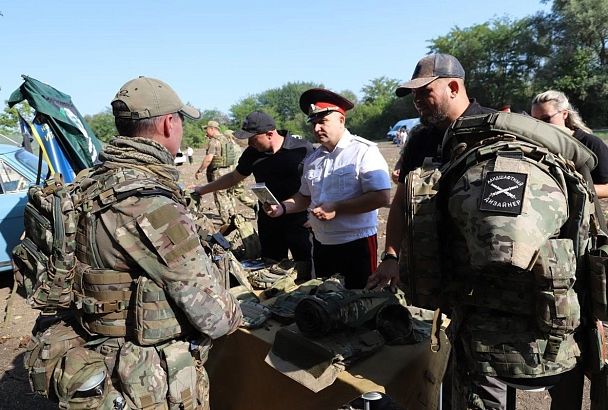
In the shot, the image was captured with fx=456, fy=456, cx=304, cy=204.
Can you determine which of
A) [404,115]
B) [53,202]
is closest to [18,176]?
[53,202]

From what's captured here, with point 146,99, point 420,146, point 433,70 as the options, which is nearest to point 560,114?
point 420,146

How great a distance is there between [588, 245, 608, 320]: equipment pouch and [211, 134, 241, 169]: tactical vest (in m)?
8.19

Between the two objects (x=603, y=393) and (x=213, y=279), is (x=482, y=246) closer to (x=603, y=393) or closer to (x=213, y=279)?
(x=603, y=393)

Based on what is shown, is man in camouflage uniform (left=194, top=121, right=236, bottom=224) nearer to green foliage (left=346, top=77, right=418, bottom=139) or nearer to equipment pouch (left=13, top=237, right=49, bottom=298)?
equipment pouch (left=13, top=237, right=49, bottom=298)

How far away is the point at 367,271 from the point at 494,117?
1770 millimetres

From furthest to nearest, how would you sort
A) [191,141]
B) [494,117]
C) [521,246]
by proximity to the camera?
1. [191,141]
2. [494,117]
3. [521,246]

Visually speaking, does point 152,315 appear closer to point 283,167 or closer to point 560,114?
point 283,167

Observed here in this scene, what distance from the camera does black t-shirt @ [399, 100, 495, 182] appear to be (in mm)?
2619

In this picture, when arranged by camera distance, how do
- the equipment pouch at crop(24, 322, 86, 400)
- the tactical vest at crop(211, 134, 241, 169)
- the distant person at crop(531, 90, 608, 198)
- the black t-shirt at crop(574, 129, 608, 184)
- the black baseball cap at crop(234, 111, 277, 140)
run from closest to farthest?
the equipment pouch at crop(24, 322, 86, 400) → the black t-shirt at crop(574, 129, 608, 184) → the distant person at crop(531, 90, 608, 198) → the black baseball cap at crop(234, 111, 277, 140) → the tactical vest at crop(211, 134, 241, 169)

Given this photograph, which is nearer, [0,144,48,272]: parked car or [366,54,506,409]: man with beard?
[366,54,506,409]: man with beard

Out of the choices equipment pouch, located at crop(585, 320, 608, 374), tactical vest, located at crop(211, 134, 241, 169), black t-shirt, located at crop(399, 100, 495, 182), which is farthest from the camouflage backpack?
tactical vest, located at crop(211, 134, 241, 169)

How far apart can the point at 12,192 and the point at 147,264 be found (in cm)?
517

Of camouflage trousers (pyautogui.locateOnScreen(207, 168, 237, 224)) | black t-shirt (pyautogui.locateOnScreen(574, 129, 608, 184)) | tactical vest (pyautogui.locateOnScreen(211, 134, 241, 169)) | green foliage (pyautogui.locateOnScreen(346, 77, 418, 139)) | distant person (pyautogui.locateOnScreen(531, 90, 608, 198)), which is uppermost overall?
distant person (pyautogui.locateOnScreen(531, 90, 608, 198))

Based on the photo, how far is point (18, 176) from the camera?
6047 mm
